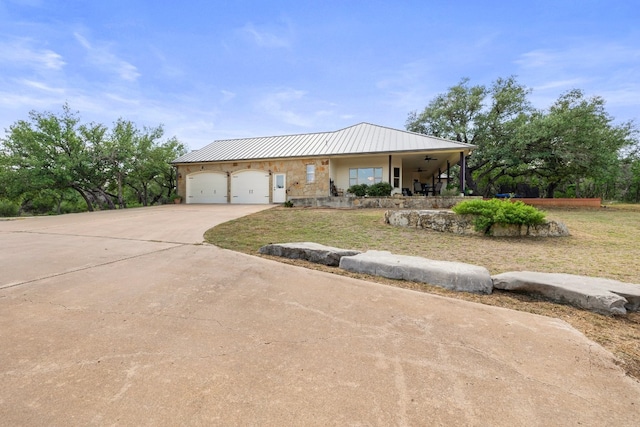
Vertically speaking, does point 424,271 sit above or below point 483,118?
below

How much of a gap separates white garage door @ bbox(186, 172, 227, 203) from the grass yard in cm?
1054

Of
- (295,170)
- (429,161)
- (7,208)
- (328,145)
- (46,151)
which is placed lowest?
(7,208)

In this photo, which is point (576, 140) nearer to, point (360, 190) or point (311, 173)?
point (360, 190)

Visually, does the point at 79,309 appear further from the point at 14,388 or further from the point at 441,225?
the point at 441,225

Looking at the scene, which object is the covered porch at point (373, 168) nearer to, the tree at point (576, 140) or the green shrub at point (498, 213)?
the tree at point (576, 140)

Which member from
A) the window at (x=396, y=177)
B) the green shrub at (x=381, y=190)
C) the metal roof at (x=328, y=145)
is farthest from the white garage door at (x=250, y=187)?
the window at (x=396, y=177)

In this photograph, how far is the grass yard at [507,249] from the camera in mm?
2469

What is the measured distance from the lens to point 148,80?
14492 millimetres

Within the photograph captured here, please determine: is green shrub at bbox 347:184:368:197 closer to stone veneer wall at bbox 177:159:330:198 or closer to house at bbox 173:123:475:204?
house at bbox 173:123:475:204

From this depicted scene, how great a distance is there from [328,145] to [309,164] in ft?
5.95

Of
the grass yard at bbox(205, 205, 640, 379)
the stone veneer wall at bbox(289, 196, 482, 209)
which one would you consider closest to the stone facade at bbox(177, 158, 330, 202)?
the stone veneer wall at bbox(289, 196, 482, 209)

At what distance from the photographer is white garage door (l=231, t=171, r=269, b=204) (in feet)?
58.0

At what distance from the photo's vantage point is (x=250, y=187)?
706 inches

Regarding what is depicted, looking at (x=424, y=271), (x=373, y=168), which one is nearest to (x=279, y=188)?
(x=373, y=168)
